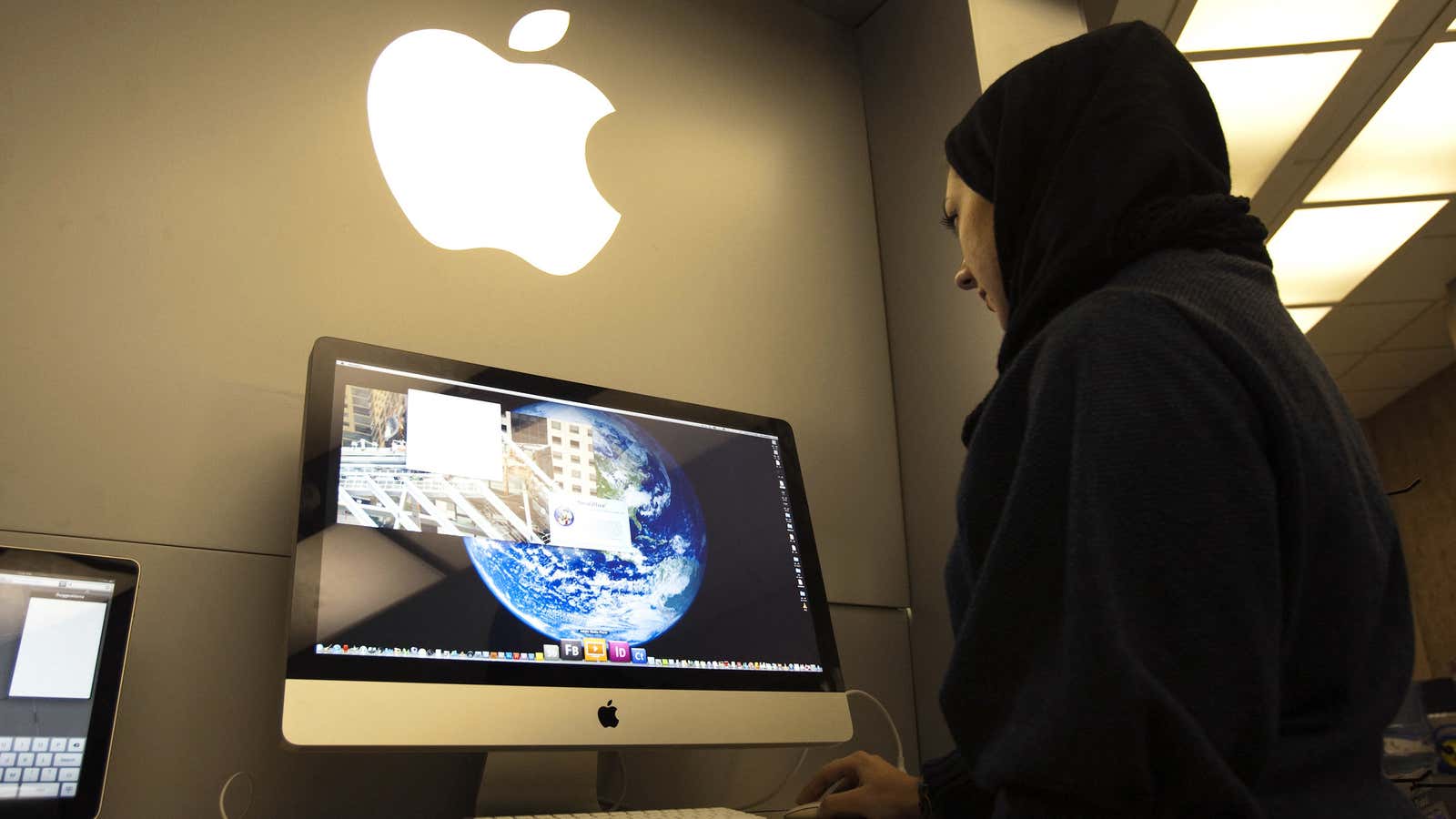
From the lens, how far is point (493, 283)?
1.61m

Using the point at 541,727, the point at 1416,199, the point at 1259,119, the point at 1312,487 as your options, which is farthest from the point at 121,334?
the point at 1416,199

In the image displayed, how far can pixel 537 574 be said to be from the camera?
4.09 ft

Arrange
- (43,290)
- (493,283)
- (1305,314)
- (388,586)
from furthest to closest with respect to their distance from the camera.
Result: 1. (1305,314)
2. (493,283)
3. (43,290)
4. (388,586)

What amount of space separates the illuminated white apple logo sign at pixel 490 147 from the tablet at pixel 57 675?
28.3 inches

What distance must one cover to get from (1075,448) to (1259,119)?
329 cm

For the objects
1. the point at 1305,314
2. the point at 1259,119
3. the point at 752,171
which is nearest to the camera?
the point at 752,171

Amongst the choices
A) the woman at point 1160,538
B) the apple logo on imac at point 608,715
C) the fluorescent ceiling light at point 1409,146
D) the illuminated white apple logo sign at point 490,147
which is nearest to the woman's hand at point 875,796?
the woman at point 1160,538

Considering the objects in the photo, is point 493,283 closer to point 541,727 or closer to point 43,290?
point 43,290

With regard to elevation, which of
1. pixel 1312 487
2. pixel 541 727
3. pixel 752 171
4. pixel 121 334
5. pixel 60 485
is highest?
pixel 752 171

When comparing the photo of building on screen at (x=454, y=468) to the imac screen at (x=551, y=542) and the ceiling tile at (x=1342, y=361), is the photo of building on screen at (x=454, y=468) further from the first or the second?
the ceiling tile at (x=1342, y=361)

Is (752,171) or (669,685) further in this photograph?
(752,171)

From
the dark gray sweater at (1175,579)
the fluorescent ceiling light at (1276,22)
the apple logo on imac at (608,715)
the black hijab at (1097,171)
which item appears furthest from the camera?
the fluorescent ceiling light at (1276,22)

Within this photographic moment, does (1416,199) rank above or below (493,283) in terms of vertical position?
above

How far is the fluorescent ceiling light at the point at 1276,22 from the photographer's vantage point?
2.96 metres
